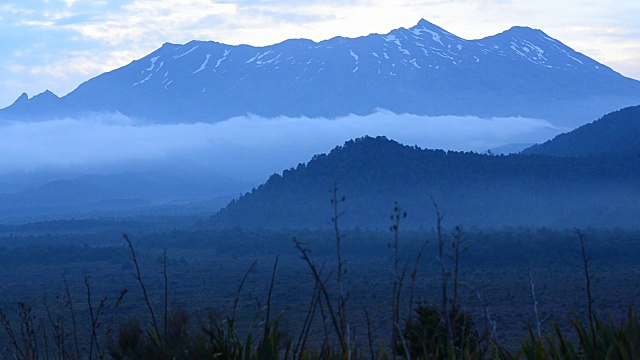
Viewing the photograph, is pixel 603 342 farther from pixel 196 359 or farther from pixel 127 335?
pixel 127 335

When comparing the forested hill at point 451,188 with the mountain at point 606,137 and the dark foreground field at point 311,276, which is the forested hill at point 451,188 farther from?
the dark foreground field at point 311,276

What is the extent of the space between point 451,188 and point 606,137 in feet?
85.2

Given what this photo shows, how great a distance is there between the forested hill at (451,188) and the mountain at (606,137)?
7927 mm

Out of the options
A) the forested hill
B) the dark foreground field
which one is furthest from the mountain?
the dark foreground field

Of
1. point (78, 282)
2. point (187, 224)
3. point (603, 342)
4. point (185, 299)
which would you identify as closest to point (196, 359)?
point (603, 342)

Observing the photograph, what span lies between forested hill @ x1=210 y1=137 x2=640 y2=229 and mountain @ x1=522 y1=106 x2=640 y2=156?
7.93 m

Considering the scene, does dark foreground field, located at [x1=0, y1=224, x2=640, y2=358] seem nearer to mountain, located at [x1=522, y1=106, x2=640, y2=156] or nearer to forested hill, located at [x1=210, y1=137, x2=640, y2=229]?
forested hill, located at [x1=210, y1=137, x2=640, y2=229]

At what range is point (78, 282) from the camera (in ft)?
167

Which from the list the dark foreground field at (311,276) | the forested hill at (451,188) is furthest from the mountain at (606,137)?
the dark foreground field at (311,276)

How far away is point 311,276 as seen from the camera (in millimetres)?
44625

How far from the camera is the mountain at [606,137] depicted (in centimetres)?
8969

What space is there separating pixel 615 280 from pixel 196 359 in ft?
125

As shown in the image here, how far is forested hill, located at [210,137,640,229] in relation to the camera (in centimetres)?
7806

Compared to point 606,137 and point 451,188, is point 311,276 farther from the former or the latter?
point 606,137
